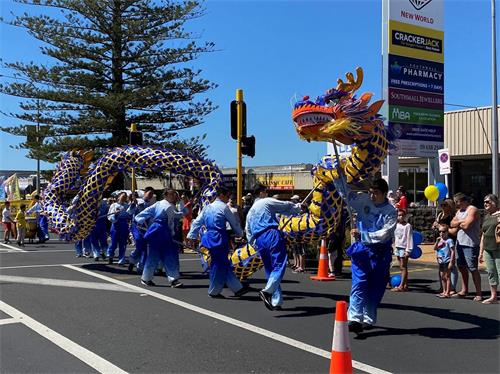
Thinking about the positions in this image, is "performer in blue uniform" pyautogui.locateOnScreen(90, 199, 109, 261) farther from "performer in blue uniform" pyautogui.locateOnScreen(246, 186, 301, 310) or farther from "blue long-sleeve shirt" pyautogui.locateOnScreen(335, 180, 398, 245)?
"blue long-sleeve shirt" pyautogui.locateOnScreen(335, 180, 398, 245)

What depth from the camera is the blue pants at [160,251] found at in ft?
32.4

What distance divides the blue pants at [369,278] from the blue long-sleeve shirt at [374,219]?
13 centimetres

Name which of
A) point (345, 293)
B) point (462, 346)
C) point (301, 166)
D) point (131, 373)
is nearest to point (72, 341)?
point (131, 373)

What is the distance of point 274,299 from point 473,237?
3370 millimetres

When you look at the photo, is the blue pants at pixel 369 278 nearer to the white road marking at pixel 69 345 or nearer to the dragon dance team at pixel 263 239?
the dragon dance team at pixel 263 239

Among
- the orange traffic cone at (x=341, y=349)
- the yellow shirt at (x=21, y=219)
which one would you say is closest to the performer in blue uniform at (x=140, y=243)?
the orange traffic cone at (x=341, y=349)

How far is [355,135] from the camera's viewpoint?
7422 mm

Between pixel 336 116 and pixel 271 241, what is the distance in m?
1.94

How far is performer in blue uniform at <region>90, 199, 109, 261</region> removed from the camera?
13.7m

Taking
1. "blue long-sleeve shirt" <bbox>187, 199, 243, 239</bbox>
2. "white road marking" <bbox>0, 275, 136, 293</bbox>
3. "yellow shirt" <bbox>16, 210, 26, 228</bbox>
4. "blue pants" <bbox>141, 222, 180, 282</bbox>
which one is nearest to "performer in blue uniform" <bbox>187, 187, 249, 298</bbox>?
"blue long-sleeve shirt" <bbox>187, 199, 243, 239</bbox>

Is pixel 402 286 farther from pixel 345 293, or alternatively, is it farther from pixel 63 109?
pixel 63 109

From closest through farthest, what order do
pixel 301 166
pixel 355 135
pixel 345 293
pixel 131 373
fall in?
pixel 131 373, pixel 355 135, pixel 345 293, pixel 301 166

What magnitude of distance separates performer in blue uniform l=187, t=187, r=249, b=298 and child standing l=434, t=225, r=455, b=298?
325 cm

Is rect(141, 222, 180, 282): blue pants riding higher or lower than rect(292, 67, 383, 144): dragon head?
lower
